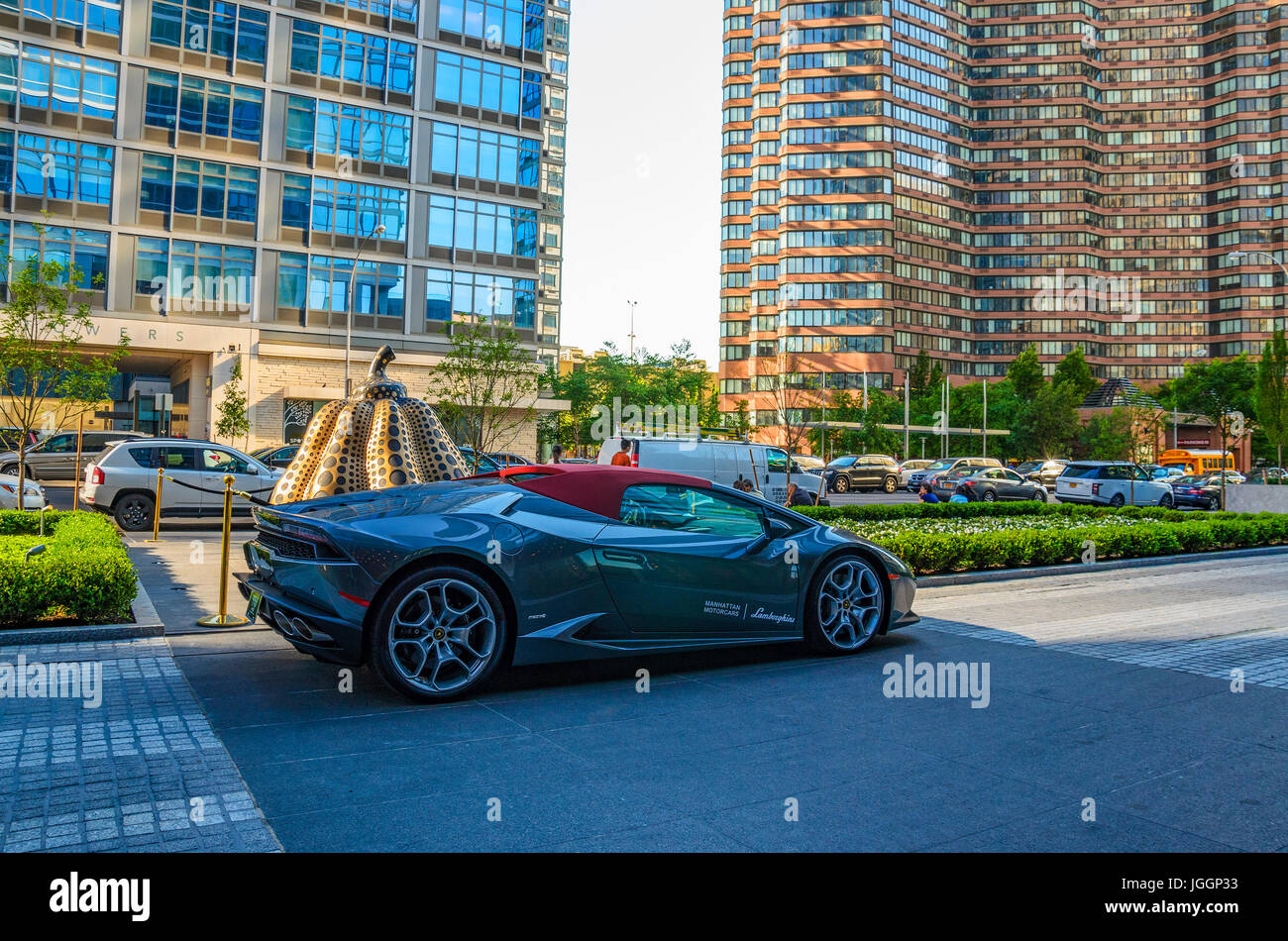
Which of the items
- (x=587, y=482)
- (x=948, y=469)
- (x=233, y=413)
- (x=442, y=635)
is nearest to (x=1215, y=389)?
(x=948, y=469)

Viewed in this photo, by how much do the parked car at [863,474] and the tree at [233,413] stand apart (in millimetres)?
22714

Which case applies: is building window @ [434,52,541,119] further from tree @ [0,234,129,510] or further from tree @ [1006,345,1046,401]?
tree @ [1006,345,1046,401]

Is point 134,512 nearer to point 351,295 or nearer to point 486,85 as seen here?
point 351,295

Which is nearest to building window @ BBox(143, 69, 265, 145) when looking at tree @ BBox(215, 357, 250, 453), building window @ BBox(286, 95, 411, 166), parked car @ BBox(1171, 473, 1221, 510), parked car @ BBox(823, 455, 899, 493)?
building window @ BBox(286, 95, 411, 166)

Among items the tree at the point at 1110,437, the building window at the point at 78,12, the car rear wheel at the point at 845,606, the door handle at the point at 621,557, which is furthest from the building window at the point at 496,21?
the tree at the point at 1110,437

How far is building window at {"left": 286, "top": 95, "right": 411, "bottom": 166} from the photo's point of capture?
126 ft

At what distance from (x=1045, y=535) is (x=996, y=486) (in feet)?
75.6

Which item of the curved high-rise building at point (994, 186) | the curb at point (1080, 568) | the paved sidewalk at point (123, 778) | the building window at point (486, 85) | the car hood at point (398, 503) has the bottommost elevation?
the paved sidewalk at point (123, 778)

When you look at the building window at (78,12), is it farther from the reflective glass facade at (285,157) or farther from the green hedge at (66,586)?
the green hedge at (66,586)

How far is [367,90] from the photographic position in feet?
130

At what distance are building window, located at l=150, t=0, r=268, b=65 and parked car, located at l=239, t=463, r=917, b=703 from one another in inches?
1449

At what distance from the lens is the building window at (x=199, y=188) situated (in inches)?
1399
